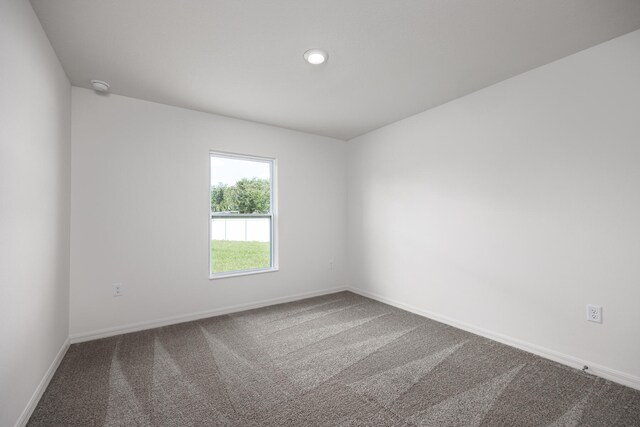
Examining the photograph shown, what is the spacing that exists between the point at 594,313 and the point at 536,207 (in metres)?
0.89

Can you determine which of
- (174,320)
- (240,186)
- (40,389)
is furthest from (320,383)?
(240,186)

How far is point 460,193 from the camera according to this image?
313 centimetres

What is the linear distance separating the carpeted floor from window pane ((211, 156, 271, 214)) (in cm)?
152

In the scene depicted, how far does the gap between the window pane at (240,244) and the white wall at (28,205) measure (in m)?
1.49

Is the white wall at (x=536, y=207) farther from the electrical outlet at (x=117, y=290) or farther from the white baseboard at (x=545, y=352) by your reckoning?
the electrical outlet at (x=117, y=290)

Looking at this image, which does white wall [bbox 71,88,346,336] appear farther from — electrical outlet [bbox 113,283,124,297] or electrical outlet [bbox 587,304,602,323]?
electrical outlet [bbox 587,304,602,323]

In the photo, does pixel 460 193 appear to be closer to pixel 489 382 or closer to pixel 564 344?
pixel 564 344

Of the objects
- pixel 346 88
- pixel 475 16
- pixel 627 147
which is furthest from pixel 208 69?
pixel 627 147

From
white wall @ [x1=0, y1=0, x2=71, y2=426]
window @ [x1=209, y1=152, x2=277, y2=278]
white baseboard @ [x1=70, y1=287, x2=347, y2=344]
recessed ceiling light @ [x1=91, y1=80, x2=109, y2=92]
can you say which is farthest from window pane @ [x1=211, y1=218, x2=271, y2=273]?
recessed ceiling light @ [x1=91, y1=80, x2=109, y2=92]

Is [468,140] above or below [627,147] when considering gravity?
above

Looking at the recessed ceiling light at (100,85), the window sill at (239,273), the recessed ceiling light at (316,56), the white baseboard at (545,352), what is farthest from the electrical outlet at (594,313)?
the recessed ceiling light at (100,85)

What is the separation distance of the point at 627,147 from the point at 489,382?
1925mm

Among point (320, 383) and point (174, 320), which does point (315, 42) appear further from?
point (174, 320)

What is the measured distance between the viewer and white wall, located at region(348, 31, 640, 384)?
2.09 meters
